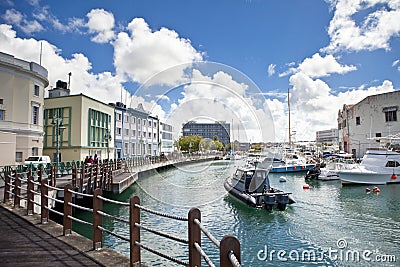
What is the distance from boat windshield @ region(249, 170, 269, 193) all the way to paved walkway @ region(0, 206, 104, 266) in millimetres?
12505

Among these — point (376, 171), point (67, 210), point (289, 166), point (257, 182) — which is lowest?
point (289, 166)

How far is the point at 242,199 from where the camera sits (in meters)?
16.1

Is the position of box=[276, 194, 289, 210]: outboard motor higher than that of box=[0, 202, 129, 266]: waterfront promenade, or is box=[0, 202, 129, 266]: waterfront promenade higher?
box=[0, 202, 129, 266]: waterfront promenade

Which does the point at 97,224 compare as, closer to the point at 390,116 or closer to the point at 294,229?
the point at 294,229

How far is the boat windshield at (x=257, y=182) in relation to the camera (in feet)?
55.3

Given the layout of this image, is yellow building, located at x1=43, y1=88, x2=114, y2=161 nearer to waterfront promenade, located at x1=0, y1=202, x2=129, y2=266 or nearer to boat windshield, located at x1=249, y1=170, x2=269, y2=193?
boat windshield, located at x1=249, y1=170, x2=269, y2=193

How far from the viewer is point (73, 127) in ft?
112

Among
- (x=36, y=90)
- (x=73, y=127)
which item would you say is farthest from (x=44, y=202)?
(x=73, y=127)

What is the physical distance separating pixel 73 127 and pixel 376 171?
1294 inches

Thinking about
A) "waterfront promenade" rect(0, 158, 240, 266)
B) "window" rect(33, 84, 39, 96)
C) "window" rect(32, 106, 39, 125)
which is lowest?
"waterfront promenade" rect(0, 158, 240, 266)

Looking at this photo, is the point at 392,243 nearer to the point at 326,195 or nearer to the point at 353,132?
the point at 326,195

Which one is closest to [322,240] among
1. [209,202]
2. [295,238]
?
[295,238]

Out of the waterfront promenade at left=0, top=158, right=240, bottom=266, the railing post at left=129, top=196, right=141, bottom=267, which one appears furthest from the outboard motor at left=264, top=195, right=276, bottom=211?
the railing post at left=129, top=196, right=141, bottom=267

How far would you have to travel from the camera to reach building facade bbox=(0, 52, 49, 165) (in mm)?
26672
